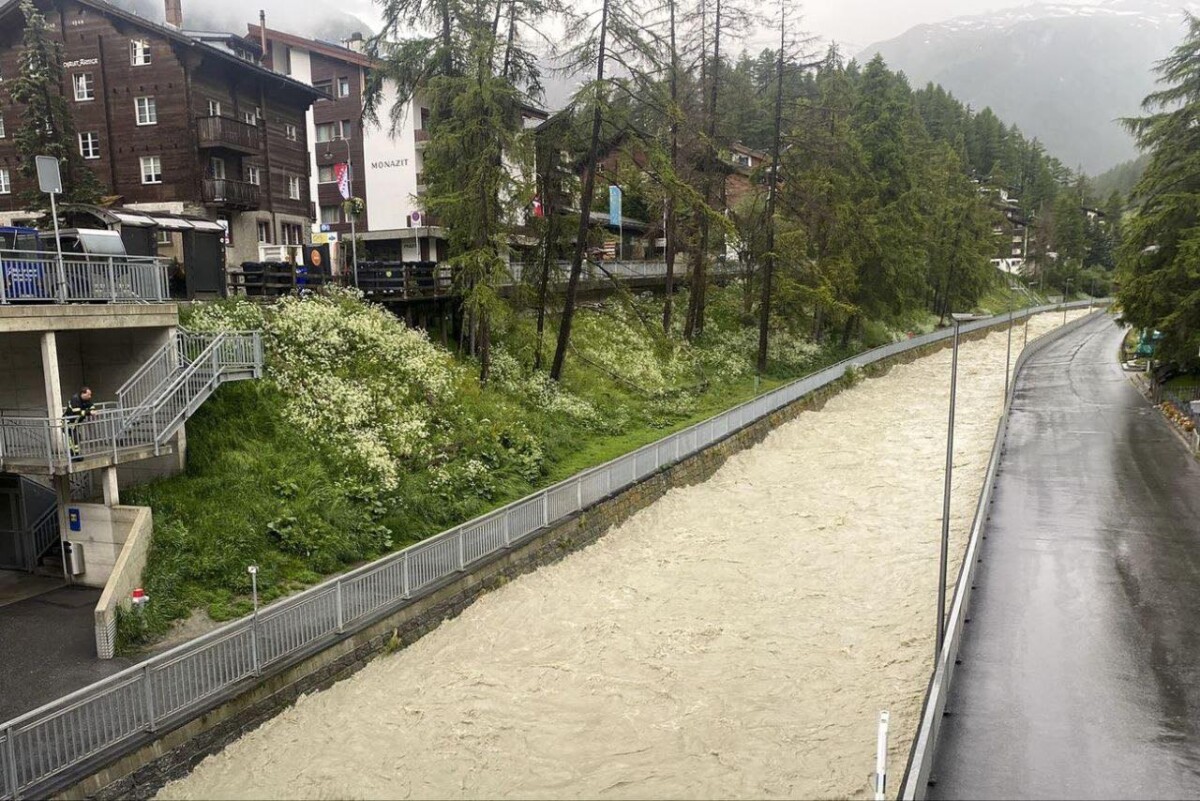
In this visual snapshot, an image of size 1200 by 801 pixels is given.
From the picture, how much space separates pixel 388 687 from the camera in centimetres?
1334

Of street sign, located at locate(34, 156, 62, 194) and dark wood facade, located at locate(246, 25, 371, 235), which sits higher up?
dark wood facade, located at locate(246, 25, 371, 235)

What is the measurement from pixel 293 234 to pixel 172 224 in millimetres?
17473

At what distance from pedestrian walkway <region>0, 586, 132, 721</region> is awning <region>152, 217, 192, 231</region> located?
29.7 feet

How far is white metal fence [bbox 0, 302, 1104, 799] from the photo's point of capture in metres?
9.37

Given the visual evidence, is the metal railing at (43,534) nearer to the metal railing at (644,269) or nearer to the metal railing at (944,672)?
the metal railing at (944,672)

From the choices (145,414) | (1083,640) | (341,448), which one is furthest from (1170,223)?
(145,414)

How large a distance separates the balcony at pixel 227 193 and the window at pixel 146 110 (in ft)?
10.4

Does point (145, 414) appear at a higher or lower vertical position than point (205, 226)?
lower

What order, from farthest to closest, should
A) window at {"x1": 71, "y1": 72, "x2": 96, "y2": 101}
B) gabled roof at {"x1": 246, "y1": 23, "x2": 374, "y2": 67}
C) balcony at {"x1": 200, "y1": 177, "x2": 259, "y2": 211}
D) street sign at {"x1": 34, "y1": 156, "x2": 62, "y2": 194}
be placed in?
gabled roof at {"x1": 246, "y1": 23, "x2": 374, "y2": 67} < window at {"x1": 71, "y1": 72, "x2": 96, "y2": 101} < balcony at {"x1": 200, "y1": 177, "x2": 259, "y2": 211} < street sign at {"x1": 34, "y1": 156, "x2": 62, "y2": 194}

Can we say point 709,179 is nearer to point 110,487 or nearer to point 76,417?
point 110,487

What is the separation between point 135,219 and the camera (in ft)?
64.1

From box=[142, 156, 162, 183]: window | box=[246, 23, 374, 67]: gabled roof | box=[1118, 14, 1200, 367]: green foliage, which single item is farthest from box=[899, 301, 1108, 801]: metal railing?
box=[246, 23, 374, 67]: gabled roof

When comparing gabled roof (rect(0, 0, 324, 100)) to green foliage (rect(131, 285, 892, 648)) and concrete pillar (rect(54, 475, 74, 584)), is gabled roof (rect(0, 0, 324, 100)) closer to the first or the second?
green foliage (rect(131, 285, 892, 648))

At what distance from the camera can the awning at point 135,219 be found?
1917 centimetres
